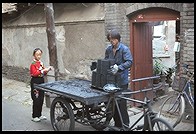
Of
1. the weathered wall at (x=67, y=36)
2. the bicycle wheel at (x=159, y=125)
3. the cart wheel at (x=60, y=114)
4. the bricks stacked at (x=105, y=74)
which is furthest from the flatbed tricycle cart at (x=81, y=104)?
the weathered wall at (x=67, y=36)

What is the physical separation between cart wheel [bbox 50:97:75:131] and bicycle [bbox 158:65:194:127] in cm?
187

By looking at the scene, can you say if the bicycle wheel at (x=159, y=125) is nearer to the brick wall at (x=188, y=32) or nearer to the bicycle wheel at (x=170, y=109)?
the bicycle wheel at (x=170, y=109)

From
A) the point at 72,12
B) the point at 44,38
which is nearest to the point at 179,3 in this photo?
the point at 72,12

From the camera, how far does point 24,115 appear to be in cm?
732

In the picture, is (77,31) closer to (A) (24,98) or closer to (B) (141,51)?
(B) (141,51)

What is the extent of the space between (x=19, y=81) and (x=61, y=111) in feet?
21.6

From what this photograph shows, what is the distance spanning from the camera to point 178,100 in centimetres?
611

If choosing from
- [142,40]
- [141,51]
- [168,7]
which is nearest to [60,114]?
[141,51]

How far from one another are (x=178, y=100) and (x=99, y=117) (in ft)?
5.25

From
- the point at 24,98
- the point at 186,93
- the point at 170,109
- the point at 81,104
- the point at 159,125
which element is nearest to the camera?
the point at 159,125

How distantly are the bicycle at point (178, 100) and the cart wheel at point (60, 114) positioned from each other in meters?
1.87

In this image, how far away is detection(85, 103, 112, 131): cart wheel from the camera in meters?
5.50

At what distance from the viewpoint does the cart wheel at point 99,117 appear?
18.1 feet

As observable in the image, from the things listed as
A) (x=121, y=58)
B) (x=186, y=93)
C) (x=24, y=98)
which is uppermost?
(x=121, y=58)
